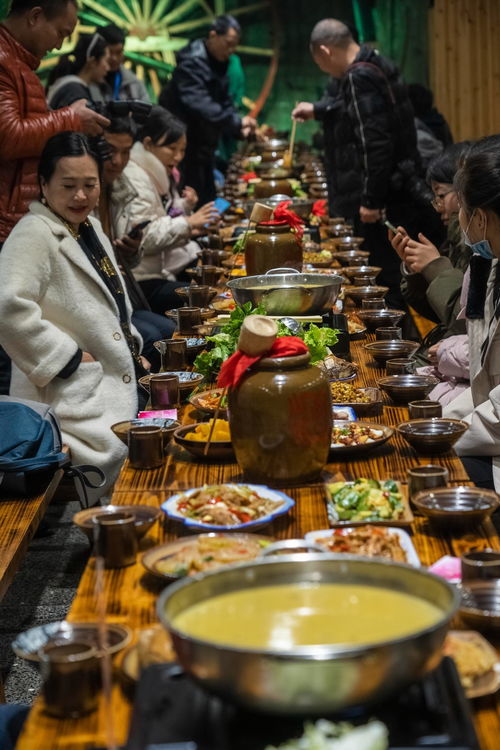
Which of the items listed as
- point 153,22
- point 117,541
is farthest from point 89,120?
point 153,22

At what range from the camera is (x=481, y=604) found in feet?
4.99

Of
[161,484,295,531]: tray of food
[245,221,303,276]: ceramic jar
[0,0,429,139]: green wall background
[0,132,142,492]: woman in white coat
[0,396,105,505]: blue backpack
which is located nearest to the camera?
[161,484,295,531]: tray of food

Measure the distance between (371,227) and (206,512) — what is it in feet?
16.7

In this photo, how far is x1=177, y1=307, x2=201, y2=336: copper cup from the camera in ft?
12.3

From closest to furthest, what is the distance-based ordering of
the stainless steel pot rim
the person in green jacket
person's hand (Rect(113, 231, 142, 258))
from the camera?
the stainless steel pot rim
the person in green jacket
person's hand (Rect(113, 231, 142, 258))

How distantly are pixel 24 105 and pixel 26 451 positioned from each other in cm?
186

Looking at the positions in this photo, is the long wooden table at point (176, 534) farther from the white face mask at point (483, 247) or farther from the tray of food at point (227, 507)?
the white face mask at point (483, 247)

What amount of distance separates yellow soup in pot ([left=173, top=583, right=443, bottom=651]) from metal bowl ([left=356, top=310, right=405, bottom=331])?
97.8 inches

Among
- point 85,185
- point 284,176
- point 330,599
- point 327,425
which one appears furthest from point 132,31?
point 330,599

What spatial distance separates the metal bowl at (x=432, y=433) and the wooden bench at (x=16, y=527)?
106cm

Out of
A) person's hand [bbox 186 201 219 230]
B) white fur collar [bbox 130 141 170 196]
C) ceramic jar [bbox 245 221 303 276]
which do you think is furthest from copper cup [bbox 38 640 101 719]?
person's hand [bbox 186 201 219 230]

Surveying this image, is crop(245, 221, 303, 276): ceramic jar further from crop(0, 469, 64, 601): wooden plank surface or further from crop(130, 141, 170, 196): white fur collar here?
crop(130, 141, 170, 196): white fur collar

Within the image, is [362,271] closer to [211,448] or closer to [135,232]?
[135,232]

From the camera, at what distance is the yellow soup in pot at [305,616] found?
1.18m
